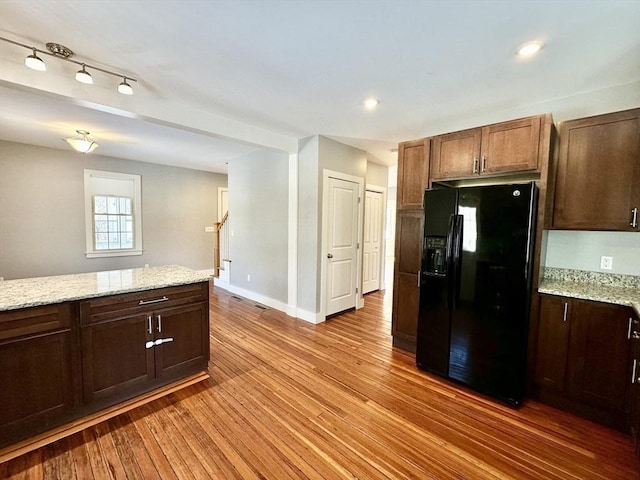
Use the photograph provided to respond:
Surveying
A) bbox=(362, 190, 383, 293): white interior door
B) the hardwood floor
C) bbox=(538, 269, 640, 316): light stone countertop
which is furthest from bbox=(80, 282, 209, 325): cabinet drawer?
bbox=(362, 190, 383, 293): white interior door

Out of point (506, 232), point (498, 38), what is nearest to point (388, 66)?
point (498, 38)

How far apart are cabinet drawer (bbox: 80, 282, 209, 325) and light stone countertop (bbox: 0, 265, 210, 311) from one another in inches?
2.1

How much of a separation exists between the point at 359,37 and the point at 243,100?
4.64 ft

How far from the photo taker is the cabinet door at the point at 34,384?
1.71 metres

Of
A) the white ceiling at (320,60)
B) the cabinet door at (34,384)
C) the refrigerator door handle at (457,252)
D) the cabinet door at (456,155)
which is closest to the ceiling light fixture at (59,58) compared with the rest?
the white ceiling at (320,60)

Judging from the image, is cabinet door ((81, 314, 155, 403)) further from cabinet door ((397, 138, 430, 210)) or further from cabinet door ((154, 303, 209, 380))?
cabinet door ((397, 138, 430, 210))

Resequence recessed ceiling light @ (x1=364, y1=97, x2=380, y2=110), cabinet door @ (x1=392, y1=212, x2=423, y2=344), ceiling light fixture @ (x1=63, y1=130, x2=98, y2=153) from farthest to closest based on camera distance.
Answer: ceiling light fixture @ (x1=63, y1=130, x2=98, y2=153), cabinet door @ (x1=392, y1=212, x2=423, y2=344), recessed ceiling light @ (x1=364, y1=97, x2=380, y2=110)

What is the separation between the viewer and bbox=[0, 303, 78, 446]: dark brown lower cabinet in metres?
1.70

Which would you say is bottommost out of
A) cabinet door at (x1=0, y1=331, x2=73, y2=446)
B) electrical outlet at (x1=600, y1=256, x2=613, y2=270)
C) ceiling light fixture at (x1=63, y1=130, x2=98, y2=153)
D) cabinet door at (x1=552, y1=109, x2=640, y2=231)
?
cabinet door at (x1=0, y1=331, x2=73, y2=446)

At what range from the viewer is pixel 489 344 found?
2385 mm

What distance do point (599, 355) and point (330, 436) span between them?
6.77 ft

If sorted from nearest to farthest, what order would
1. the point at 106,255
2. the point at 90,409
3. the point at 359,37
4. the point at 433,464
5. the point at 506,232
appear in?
the point at 433,464, the point at 359,37, the point at 90,409, the point at 506,232, the point at 106,255

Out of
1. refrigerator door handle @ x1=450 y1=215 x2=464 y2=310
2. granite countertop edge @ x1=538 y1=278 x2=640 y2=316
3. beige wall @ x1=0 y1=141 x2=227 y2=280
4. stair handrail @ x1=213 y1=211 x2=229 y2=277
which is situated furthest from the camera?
stair handrail @ x1=213 y1=211 x2=229 y2=277

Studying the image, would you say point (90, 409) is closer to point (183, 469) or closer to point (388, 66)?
point (183, 469)
